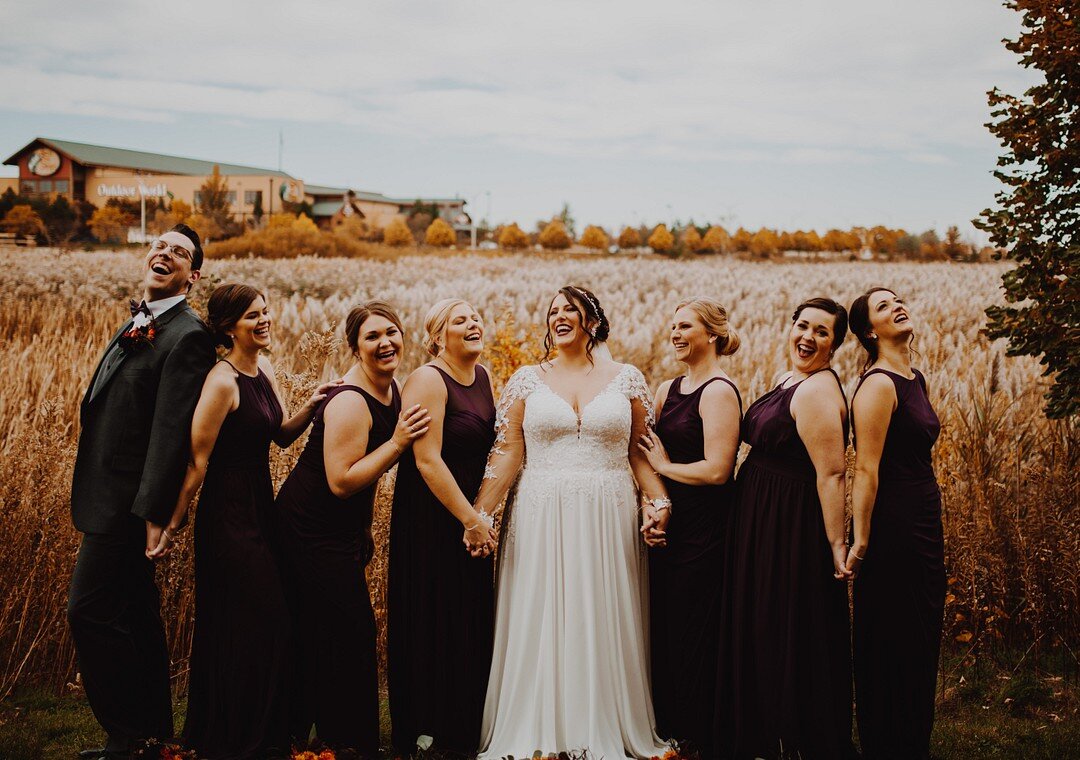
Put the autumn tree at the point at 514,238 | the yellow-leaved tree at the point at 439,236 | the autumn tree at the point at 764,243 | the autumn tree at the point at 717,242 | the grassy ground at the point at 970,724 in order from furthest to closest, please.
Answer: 1. the yellow-leaved tree at the point at 439,236
2. the autumn tree at the point at 514,238
3. the autumn tree at the point at 717,242
4. the autumn tree at the point at 764,243
5. the grassy ground at the point at 970,724

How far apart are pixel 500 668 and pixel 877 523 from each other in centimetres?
203

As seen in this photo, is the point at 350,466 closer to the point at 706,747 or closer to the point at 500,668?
the point at 500,668

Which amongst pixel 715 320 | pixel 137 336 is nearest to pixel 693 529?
pixel 715 320

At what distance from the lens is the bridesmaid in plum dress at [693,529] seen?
445 cm

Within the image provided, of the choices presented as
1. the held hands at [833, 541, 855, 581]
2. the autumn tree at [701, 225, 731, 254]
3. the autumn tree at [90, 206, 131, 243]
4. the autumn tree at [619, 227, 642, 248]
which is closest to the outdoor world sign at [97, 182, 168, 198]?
the autumn tree at [90, 206, 131, 243]

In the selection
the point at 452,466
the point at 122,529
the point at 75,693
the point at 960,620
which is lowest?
the point at 75,693

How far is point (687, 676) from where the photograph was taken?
14.7ft

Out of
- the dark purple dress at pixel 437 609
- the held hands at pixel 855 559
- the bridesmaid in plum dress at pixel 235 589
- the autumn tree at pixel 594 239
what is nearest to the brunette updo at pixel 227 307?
the bridesmaid in plum dress at pixel 235 589

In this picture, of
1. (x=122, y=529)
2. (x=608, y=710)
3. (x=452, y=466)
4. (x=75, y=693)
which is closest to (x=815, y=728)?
(x=608, y=710)

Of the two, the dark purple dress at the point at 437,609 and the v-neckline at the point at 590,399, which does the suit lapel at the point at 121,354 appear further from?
the v-neckline at the point at 590,399

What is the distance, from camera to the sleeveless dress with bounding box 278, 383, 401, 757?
4348 millimetres

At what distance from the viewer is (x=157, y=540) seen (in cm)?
412

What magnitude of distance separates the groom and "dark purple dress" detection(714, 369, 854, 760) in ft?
9.15

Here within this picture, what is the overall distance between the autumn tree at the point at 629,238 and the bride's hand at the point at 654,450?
5712 centimetres
